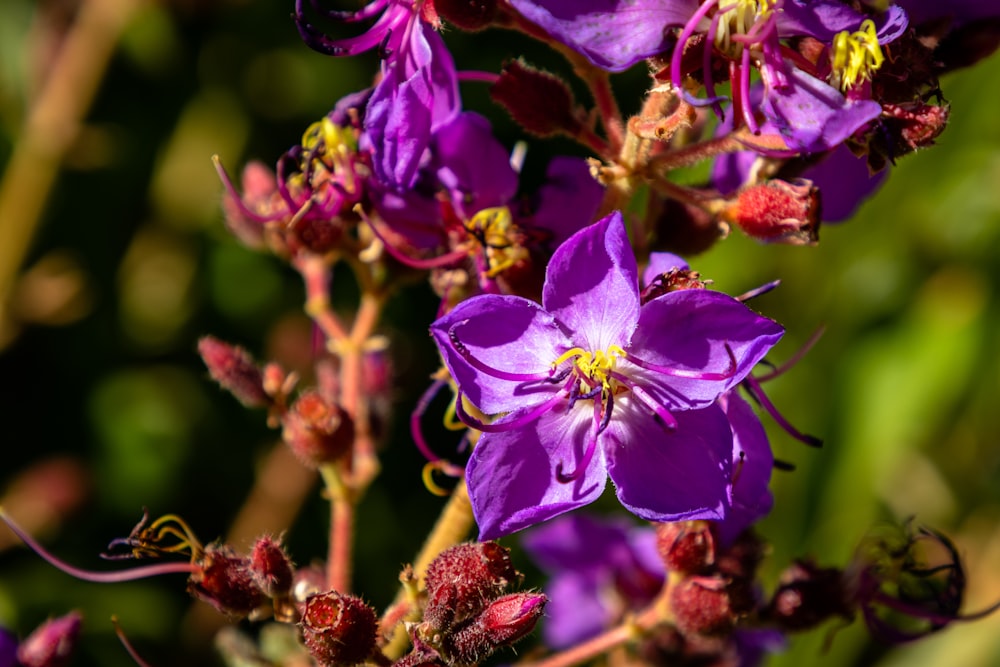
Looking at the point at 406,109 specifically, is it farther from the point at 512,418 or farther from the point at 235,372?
the point at 235,372

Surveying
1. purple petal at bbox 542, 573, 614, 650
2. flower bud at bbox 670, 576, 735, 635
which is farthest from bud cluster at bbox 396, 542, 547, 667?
purple petal at bbox 542, 573, 614, 650

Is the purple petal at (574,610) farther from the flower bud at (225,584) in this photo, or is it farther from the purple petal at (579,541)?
the flower bud at (225,584)

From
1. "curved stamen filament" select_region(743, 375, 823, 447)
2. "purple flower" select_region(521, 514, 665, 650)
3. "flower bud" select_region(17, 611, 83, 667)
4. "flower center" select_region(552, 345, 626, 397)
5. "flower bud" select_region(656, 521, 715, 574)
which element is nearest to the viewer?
"flower center" select_region(552, 345, 626, 397)

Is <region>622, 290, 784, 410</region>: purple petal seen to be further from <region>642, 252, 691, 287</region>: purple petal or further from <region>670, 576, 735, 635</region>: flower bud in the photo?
<region>670, 576, 735, 635</region>: flower bud

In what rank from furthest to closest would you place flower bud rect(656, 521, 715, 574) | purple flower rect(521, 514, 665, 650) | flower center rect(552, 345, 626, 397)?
purple flower rect(521, 514, 665, 650)
flower bud rect(656, 521, 715, 574)
flower center rect(552, 345, 626, 397)

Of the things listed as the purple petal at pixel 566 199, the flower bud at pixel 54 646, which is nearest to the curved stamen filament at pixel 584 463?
the purple petal at pixel 566 199

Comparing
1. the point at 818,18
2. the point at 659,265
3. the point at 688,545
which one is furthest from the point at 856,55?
the point at 688,545
